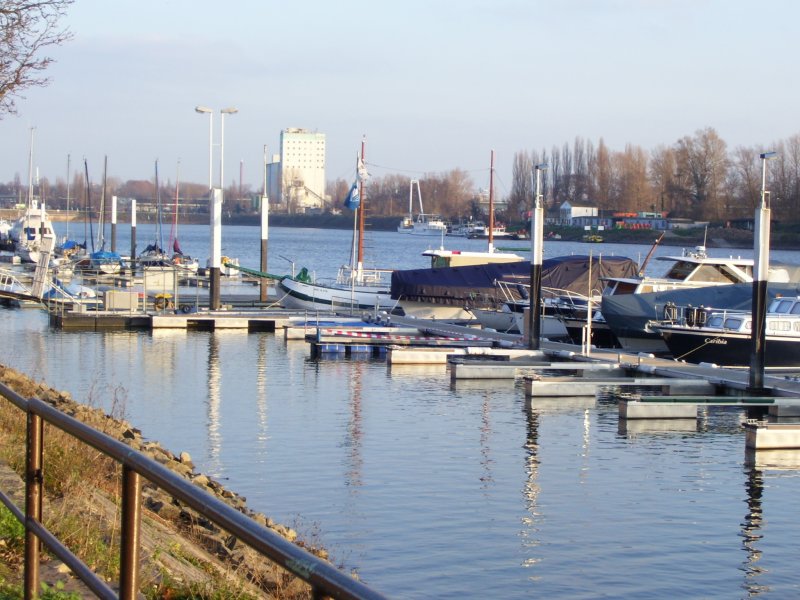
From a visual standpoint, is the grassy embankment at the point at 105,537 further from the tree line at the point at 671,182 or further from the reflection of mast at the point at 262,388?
the tree line at the point at 671,182

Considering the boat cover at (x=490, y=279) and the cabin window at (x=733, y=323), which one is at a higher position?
the boat cover at (x=490, y=279)

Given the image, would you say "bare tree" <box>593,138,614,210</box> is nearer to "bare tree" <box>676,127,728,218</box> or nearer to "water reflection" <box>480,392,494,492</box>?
"bare tree" <box>676,127,728,218</box>

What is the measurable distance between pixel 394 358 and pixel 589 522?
1655 centimetres

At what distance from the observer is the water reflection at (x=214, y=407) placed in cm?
1786

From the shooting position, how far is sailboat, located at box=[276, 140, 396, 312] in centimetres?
4559

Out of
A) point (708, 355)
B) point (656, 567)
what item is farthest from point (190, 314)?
point (656, 567)

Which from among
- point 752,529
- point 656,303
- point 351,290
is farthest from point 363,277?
point 752,529

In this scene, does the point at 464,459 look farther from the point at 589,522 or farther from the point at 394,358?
the point at 394,358

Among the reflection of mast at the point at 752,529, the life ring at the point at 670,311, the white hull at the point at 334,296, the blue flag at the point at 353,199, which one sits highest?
the blue flag at the point at 353,199

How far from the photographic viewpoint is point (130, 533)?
4.19 metres

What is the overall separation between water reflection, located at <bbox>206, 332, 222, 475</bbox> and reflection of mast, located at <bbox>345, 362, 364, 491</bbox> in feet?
6.73

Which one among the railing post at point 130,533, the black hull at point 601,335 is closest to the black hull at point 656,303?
the black hull at point 601,335

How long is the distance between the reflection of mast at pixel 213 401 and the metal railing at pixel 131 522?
1151cm

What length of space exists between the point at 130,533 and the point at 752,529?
453 inches
